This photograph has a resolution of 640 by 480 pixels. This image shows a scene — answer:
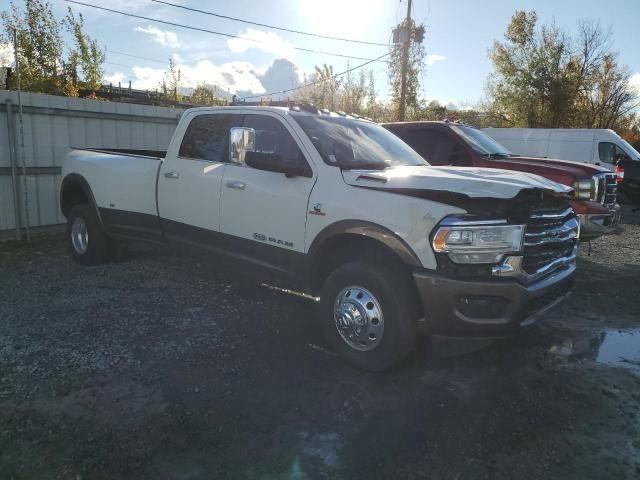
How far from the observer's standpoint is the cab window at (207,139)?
4.79m

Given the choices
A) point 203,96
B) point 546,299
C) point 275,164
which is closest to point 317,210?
point 275,164

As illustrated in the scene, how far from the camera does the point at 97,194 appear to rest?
19.5 feet

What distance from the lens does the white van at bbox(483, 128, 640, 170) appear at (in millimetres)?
15883

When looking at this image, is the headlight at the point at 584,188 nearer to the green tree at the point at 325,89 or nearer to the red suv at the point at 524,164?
the red suv at the point at 524,164

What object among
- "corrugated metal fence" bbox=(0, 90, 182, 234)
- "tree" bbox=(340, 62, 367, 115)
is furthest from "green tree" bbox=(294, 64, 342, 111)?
"corrugated metal fence" bbox=(0, 90, 182, 234)

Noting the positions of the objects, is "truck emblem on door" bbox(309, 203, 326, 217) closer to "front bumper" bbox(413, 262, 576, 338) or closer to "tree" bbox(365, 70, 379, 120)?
"front bumper" bbox(413, 262, 576, 338)

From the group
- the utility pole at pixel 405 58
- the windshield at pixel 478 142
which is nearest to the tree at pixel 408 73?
the utility pole at pixel 405 58

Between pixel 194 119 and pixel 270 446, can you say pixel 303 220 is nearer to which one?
pixel 270 446

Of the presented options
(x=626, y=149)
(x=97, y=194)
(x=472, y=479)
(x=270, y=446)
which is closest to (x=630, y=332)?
(x=472, y=479)

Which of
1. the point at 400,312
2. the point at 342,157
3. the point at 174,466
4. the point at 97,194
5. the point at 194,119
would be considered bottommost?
the point at 174,466

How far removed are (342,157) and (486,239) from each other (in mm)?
1486

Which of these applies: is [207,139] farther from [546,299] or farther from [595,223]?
[595,223]

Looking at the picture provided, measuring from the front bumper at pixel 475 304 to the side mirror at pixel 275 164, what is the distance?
4.32 ft

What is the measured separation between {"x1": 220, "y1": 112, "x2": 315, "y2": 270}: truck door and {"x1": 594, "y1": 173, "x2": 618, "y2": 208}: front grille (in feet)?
16.5
